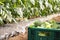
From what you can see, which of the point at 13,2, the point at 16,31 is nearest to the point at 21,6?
the point at 13,2

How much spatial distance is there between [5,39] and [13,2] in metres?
0.94

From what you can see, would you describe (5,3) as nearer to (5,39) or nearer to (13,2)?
(13,2)

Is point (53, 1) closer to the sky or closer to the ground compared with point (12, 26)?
closer to the sky

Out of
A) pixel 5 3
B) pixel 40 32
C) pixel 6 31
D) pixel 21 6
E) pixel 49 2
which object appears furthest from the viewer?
pixel 49 2

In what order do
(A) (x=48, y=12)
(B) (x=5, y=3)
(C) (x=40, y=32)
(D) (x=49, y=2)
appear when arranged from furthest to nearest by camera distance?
(A) (x=48, y=12), (D) (x=49, y=2), (B) (x=5, y=3), (C) (x=40, y=32)

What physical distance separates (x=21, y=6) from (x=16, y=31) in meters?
0.86

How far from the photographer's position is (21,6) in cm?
450

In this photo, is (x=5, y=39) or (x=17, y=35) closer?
(x=5, y=39)

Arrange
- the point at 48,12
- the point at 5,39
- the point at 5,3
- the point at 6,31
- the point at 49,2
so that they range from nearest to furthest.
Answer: the point at 5,39 → the point at 6,31 → the point at 5,3 → the point at 49,2 → the point at 48,12

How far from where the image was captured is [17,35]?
12.3 feet

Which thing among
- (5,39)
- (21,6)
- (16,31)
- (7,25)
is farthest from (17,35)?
(21,6)

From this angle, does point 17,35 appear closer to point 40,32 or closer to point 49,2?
point 40,32

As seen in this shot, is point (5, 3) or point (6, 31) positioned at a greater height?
point (5, 3)

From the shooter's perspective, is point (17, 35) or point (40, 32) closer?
point (40, 32)
